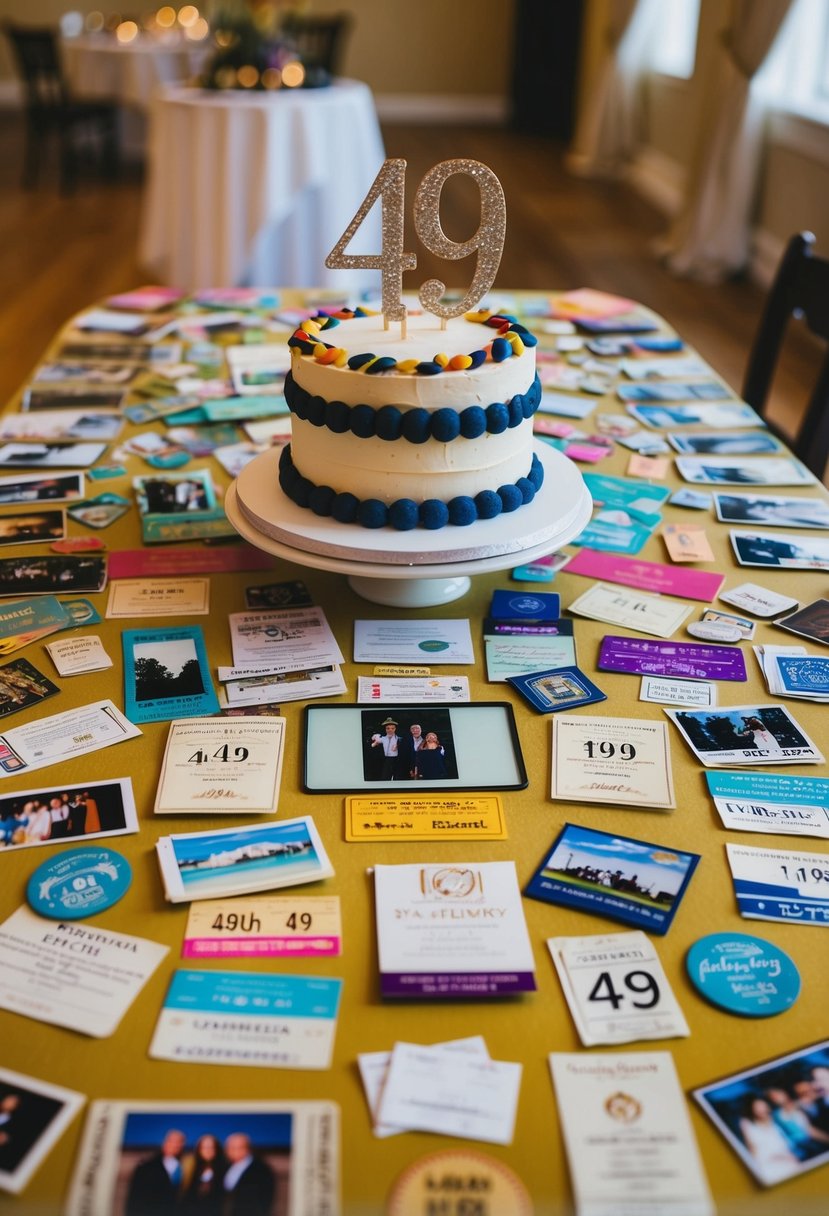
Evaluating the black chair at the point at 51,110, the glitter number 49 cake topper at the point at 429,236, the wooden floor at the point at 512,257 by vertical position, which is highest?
the glitter number 49 cake topper at the point at 429,236

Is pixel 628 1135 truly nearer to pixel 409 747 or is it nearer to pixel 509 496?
pixel 409 747

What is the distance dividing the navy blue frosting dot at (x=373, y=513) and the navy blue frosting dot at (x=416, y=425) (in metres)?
0.08

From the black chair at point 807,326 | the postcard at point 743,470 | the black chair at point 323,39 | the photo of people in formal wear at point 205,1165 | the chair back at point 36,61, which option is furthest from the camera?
the black chair at point 323,39

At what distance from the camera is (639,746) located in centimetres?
100

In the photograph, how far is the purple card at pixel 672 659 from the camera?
3.65 ft

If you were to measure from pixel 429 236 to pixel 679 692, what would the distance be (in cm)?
59

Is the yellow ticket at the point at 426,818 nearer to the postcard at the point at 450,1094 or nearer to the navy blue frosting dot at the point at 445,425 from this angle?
the postcard at the point at 450,1094

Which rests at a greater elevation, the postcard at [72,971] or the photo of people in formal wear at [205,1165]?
the photo of people in formal wear at [205,1165]

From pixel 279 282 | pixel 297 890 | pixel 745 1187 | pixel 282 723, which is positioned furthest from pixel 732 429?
pixel 279 282

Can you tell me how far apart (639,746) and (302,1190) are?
0.52m

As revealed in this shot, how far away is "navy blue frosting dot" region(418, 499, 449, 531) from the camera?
3.59 feet

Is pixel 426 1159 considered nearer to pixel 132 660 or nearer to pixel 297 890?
pixel 297 890

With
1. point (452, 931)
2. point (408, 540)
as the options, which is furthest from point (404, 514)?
point (452, 931)

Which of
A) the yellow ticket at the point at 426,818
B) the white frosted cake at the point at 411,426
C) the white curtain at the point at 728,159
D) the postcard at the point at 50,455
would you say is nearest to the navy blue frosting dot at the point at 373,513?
the white frosted cake at the point at 411,426
